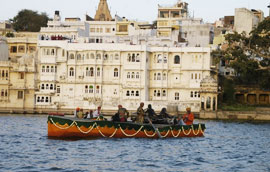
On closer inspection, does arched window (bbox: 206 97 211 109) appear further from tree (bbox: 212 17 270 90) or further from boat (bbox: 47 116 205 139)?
boat (bbox: 47 116 205 139)

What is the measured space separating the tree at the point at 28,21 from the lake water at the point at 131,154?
66.3 m

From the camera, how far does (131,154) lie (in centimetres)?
3050

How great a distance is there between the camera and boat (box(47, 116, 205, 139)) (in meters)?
35.7

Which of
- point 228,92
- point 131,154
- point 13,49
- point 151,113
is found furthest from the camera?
point 13,49

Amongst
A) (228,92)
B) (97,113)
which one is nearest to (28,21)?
(228,92)

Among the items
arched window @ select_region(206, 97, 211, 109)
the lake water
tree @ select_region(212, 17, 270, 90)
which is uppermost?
tree @ select_region(212, 17, 270, 90)

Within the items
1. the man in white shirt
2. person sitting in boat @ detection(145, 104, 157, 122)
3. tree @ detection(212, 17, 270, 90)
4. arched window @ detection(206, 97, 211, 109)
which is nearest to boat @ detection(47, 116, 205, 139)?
person sitting in boat @ detection(145, 104, 157, 122)

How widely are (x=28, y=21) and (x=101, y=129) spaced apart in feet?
240

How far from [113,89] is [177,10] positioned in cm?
3081

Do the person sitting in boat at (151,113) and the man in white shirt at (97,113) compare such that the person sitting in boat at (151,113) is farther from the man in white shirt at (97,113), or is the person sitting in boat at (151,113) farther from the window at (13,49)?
the window at (13,49)

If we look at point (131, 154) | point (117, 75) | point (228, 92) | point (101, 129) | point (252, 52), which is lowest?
point (131, 154)

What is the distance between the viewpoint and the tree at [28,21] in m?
106

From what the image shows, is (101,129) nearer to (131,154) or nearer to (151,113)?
(151,113)

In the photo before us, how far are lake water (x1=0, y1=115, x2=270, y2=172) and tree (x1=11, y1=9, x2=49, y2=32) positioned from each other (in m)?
66.3
